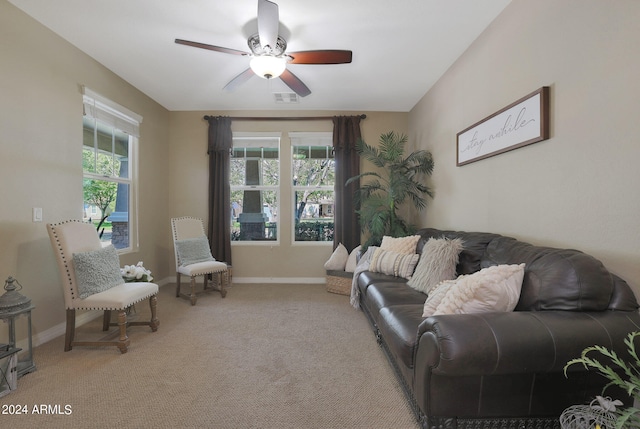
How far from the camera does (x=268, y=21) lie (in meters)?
2.08

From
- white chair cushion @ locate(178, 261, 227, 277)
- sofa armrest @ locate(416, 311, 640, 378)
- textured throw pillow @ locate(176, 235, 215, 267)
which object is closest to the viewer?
sofa armrest @ locate(416, 311, 640, 378)

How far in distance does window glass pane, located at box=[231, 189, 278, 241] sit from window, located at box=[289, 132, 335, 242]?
375 mm

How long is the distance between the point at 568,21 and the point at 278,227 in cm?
388

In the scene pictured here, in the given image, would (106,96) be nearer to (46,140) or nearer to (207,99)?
(46,140)

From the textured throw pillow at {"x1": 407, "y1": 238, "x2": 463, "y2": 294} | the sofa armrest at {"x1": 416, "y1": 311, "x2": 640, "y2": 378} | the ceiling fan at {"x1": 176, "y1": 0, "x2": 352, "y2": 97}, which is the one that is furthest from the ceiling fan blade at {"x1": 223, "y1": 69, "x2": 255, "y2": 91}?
the sofa armrest at {"x1": 416, "y1": 311, "x2": 640, "y2": 378}

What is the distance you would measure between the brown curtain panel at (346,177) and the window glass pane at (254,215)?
3.41 feet

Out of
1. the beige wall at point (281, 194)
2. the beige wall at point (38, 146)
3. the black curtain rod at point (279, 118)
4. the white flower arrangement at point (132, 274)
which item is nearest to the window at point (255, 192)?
the beige wall at point (281, 194)

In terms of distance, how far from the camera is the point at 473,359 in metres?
1.22

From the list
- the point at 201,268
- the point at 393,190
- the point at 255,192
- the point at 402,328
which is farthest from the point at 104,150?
the point at 402,328

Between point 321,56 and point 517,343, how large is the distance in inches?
93.9

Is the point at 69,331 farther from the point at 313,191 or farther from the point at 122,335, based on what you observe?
the point at 313,191

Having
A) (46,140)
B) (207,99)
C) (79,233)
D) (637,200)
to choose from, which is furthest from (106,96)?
(637,200)

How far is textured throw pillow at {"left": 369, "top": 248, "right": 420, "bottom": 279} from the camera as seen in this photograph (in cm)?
291

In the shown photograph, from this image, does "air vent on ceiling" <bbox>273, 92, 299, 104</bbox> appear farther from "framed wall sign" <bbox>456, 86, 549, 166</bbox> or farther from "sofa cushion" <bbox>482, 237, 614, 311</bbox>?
"sofa cushion" <bbox>482, 237, 614, 311</bbox>
